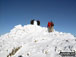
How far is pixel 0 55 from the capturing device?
32281 millimetres

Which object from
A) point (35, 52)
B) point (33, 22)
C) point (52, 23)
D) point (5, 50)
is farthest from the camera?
point (33, 22)

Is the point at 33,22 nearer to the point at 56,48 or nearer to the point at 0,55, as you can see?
the point at 0,55

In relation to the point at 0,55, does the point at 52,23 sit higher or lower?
higher

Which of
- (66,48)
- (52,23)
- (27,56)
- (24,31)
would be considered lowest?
(27,56)

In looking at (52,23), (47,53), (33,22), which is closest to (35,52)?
(47,53)

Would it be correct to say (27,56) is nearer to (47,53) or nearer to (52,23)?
(47,53)

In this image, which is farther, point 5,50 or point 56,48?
point 5,50

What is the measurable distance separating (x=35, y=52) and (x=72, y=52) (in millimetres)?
9315

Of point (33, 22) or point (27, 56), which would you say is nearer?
point (27, 56)

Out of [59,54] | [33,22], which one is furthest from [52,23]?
[59,54]

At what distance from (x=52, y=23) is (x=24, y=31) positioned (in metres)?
15.8

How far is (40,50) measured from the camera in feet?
87.0

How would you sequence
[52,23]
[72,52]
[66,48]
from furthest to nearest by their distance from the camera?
1. [52,23]
2. [66,48]
3. [72,52]

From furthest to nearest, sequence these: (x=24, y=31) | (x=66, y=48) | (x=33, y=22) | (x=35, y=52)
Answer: (x=33, y=22), (x=24, y=31), (x=35, y=52), (x=66, y=48)
